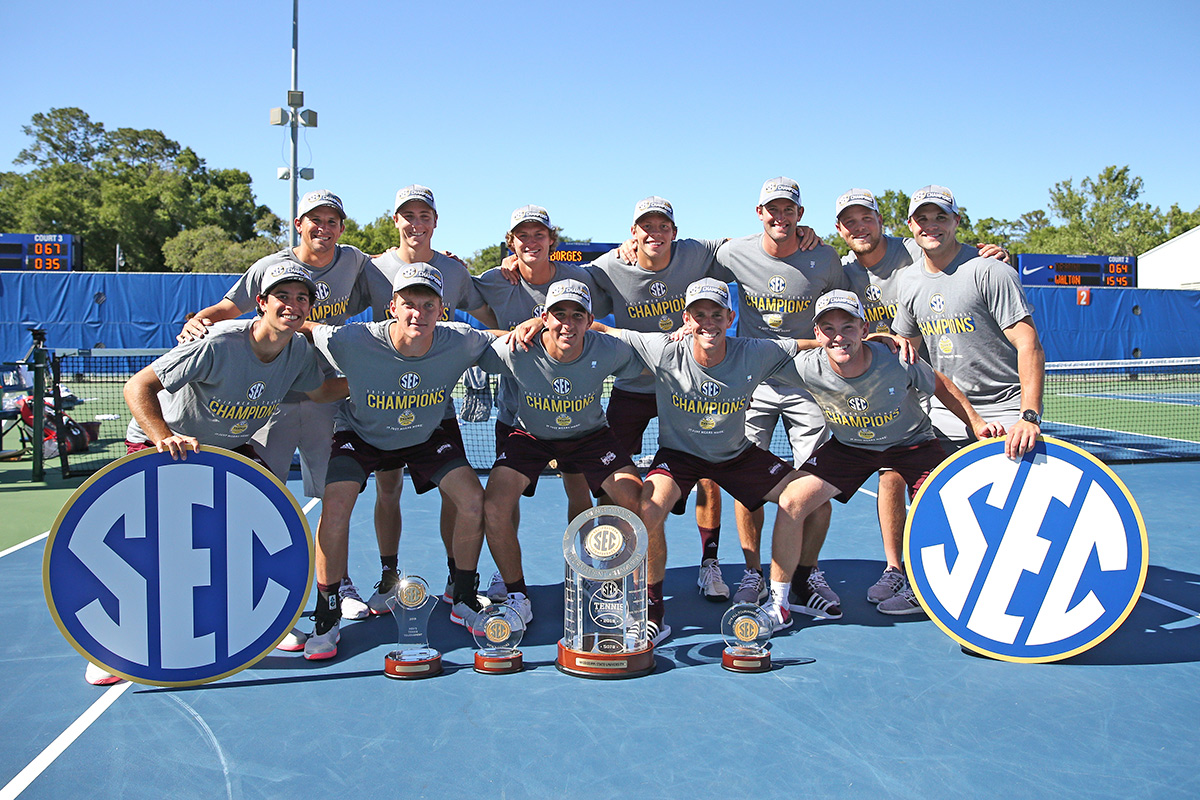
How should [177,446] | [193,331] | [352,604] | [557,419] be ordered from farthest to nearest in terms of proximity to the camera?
[352,604] → [557,419] → [193,331] → [177,446]

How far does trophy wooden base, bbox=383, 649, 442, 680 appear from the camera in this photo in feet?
13.3

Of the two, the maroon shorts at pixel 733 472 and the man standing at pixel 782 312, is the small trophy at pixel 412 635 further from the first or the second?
the man standing at pixel 782 312

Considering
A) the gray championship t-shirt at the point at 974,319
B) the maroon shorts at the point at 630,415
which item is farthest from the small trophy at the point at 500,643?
the gray championship t-shirt at the point at 974,319

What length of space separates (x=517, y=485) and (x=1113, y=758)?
2.94 metres

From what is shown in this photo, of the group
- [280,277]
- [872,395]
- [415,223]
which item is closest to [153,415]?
[280,277]

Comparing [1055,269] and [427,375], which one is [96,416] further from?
[1055,269]

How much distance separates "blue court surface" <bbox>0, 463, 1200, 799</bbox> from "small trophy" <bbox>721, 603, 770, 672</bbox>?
0.08 metres

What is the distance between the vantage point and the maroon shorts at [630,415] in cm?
539

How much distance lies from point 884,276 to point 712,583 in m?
2.18

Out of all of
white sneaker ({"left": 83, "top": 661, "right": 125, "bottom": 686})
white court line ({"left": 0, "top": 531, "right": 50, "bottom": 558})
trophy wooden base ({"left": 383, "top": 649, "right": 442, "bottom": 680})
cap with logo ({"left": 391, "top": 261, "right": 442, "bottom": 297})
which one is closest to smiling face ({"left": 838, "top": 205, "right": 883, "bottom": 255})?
cap with logo ({"left": 391, "top": 261, "right": 442, "bottom": 297})

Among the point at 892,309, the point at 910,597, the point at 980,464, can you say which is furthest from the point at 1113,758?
the point at 892,309

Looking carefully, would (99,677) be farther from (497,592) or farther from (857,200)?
(857,200)

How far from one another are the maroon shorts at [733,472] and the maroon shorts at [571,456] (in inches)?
9.7

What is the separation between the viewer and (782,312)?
538cm
